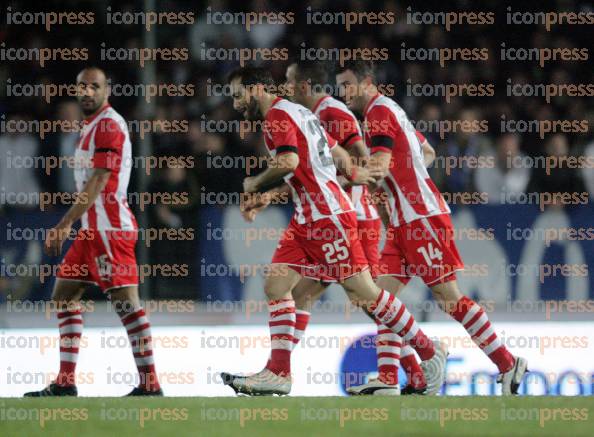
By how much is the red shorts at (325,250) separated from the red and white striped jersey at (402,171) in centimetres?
41

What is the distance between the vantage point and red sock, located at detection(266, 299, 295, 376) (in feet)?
24.4

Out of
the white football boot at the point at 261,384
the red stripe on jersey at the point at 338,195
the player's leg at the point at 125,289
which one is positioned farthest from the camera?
the player's leg at the point at 125,289

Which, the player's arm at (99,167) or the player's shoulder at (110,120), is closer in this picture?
the player's arm at (99,167)

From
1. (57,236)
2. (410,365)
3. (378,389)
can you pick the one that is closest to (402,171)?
(410,365)

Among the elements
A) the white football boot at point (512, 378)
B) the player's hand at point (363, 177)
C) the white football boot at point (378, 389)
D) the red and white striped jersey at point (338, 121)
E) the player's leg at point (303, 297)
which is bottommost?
the white football boot at point (378, 389)

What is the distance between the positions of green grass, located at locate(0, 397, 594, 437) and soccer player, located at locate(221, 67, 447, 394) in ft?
1.46

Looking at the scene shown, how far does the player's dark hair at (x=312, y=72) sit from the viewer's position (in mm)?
7816

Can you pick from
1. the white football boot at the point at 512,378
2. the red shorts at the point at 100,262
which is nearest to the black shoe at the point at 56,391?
the red shorts at the point at 100,262

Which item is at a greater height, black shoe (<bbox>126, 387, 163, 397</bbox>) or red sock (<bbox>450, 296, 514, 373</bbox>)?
red sock (<bbox>450, 296, 514, 373</bbox>)

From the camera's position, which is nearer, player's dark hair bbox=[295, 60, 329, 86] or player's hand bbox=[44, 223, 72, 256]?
player's hand bbox=[44, 223, 72, 256]

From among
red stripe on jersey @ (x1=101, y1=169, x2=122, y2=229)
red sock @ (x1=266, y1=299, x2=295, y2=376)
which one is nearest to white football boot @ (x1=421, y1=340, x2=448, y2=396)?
red sock @ (x1=266, y1=299, x2=295, y2=376)

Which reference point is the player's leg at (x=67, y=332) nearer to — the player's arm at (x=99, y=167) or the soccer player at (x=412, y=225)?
the player's arm at (x=99, y=167)

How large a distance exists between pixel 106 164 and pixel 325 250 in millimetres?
1497

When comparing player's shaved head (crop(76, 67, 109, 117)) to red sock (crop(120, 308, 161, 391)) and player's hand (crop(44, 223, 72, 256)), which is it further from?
red sock (crop(120, 308, 161, 391))
